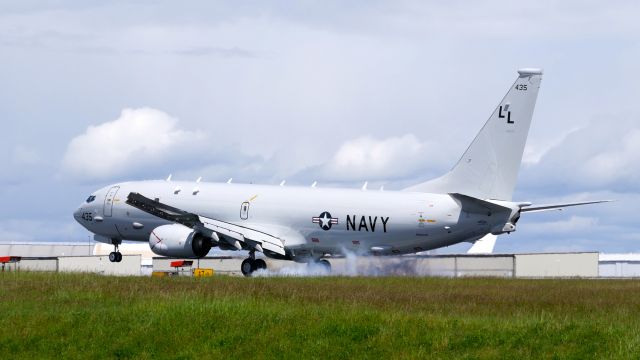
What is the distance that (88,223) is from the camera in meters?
68.3

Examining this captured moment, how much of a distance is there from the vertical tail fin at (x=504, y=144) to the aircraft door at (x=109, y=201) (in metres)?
20.8

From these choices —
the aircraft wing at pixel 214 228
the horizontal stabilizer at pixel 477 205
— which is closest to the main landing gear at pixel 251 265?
the aircraft wing at pixel 214 228

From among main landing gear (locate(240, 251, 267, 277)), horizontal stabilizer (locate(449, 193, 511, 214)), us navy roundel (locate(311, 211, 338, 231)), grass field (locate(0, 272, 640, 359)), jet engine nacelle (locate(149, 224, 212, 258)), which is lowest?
grass field (locate(0, 272, 640, 359))

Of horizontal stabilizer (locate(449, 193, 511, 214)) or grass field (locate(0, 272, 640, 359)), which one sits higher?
horizontal stabilizer (locate(449, 193, 511, 214))

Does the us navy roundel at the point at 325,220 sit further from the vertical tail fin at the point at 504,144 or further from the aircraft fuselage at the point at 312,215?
the vertical tail fin at the point at 504,144

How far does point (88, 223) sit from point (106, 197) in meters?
2.53

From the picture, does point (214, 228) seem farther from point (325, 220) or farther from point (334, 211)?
point (334, 211)

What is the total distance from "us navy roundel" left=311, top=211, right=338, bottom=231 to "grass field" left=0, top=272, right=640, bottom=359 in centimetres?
2058

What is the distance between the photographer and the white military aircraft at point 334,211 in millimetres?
58156

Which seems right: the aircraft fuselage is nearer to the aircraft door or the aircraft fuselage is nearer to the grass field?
the aircraft door

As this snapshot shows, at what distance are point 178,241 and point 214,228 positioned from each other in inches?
80.9

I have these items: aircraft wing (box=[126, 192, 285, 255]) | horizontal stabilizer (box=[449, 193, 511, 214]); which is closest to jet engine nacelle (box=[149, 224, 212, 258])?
aircraft wing (box=[126, 192, 285, 255])

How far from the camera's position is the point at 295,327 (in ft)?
98.4

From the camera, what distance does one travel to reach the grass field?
28.2 meters
